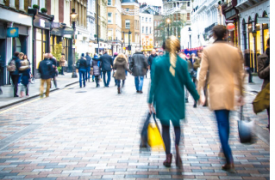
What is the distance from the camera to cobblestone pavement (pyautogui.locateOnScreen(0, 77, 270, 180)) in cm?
512

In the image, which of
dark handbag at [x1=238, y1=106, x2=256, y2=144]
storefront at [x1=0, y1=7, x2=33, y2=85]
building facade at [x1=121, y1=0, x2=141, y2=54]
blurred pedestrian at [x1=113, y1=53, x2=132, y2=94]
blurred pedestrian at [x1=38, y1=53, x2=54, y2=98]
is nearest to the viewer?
dark handbag at [x1=238, y1=106, x2=256, y2=144]

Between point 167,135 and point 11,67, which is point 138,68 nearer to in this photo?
point 11,67

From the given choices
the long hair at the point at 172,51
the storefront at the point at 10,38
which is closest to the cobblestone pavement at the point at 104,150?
the long hair at the point at 172,51

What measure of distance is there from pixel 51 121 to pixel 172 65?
5.34 meters

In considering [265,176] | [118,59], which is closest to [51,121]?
[265,176]

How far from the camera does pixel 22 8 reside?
82.9ft

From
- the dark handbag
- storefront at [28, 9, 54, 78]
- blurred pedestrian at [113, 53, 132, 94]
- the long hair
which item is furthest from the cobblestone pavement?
storefront at [28, 9, 54, 78]

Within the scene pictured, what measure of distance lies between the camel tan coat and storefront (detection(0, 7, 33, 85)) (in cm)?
1696

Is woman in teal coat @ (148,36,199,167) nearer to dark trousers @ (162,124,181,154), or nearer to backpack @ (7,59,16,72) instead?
dark trousers @ (162,124,181,154)

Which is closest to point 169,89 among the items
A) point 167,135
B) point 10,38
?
point 167,135

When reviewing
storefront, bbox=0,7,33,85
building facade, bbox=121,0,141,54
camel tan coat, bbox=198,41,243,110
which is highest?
building facade, bbox=121,0,141,54

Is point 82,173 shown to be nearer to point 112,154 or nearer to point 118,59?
point 112,154

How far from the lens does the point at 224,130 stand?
518 cm

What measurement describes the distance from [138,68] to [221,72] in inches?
462
